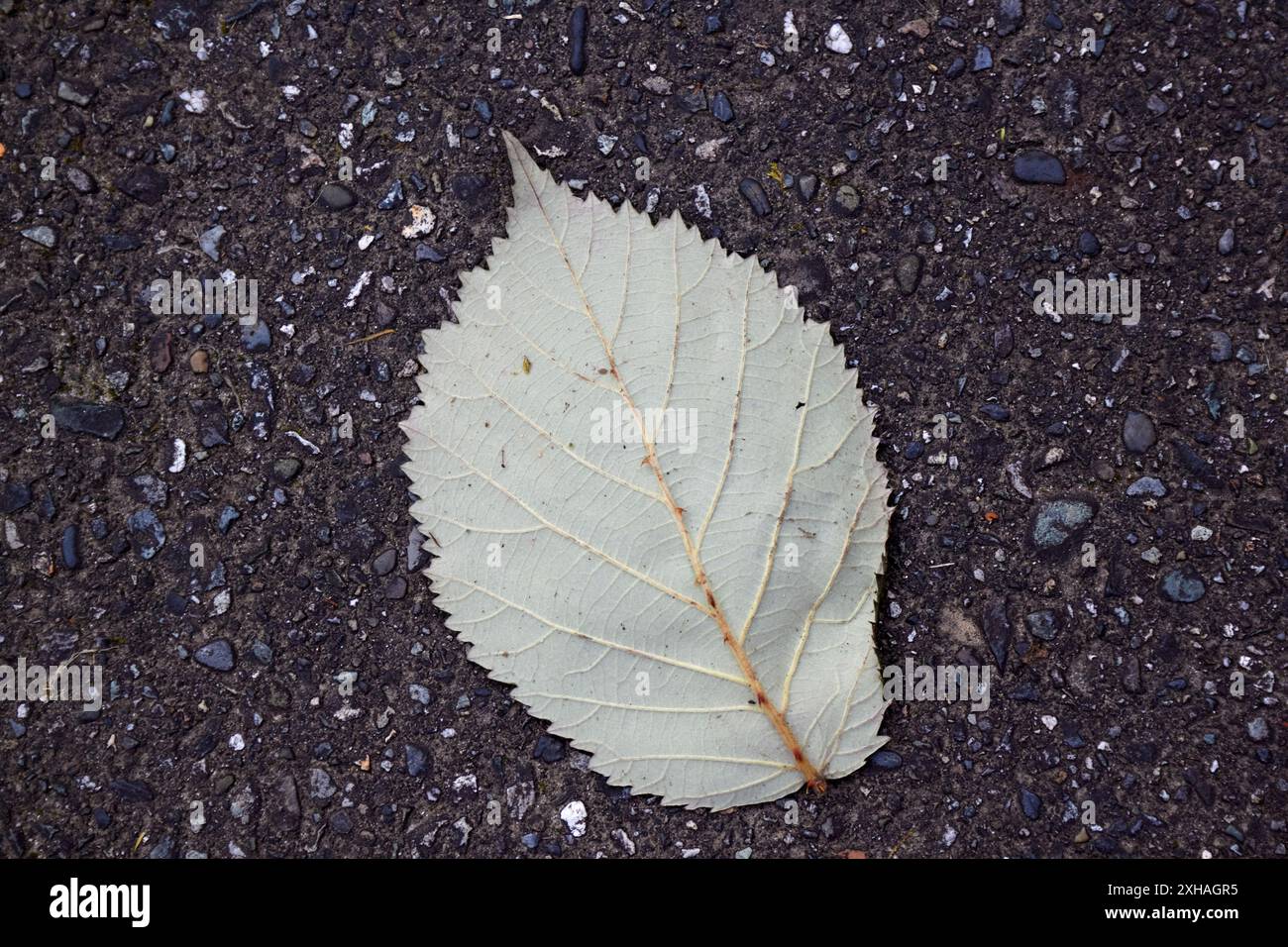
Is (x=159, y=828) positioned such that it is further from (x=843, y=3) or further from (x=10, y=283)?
(x=843, y=3)

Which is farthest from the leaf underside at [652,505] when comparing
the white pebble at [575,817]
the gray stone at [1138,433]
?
the gray stone at [1138,433]

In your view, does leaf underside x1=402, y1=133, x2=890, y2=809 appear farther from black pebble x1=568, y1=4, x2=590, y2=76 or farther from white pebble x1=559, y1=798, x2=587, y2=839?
black pebble x1=568, y1=4, x2=590, y2=76

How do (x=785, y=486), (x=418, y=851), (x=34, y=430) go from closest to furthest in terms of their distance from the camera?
(x=785, y=486), (x=418, y=851), (x=34, y=430)

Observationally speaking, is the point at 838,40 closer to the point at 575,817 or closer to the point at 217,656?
the point at 575,817

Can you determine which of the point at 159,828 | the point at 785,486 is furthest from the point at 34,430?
the point at 785,486

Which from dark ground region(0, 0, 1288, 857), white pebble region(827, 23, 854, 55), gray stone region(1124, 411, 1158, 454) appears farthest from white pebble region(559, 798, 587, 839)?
white pebble region(827, 23, 854, 55)

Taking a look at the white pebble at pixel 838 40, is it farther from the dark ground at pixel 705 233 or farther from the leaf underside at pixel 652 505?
the leaf underside at pixel 652 505
